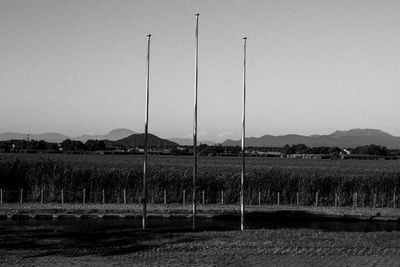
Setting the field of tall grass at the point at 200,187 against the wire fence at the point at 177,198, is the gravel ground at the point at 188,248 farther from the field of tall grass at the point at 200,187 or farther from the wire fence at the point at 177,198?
the field of tall grass at the point at 200,187

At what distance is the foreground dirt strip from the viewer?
24062 mm

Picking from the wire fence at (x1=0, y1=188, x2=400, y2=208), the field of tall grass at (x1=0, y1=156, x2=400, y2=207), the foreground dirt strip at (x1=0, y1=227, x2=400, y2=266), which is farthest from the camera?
the field of tall grass at (x1=0, y1=156, x2=400, y2=207)

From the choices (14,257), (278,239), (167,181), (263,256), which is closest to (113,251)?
(14,257)

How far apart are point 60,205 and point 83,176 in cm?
764

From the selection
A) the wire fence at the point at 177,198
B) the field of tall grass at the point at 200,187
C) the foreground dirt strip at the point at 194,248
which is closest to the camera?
the foreground dirt strip at the point at 194,248

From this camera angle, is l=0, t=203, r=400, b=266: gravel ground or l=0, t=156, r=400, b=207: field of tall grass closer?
l=0, t=203, r=400, b=266: gravel ground

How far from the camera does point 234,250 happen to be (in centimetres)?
2638

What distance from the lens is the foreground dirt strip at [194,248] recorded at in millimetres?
24062

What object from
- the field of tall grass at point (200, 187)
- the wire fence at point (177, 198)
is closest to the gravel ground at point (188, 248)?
the wire fence at point (177, 198)

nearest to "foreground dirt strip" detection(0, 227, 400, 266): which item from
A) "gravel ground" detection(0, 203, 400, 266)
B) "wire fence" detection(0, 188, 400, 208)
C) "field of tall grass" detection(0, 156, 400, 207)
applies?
"gravel ground" detection(0, 203, 400, 266)

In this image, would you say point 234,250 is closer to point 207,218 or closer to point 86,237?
point 86,237

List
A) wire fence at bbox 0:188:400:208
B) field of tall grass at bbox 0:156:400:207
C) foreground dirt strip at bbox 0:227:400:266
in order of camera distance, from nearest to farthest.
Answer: foreground dirt strip at bbox 0:227:400:266 < wire fence at bbox 0:188:400:208 < field of tall grass at bbox 0:156:400:207

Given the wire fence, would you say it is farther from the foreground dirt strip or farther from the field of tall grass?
the foreground dirt strip

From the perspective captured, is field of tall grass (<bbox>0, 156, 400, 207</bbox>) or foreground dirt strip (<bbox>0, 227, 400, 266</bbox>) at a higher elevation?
field of tall grass (<bbox>0, 156, 400, 207</bbox>)
